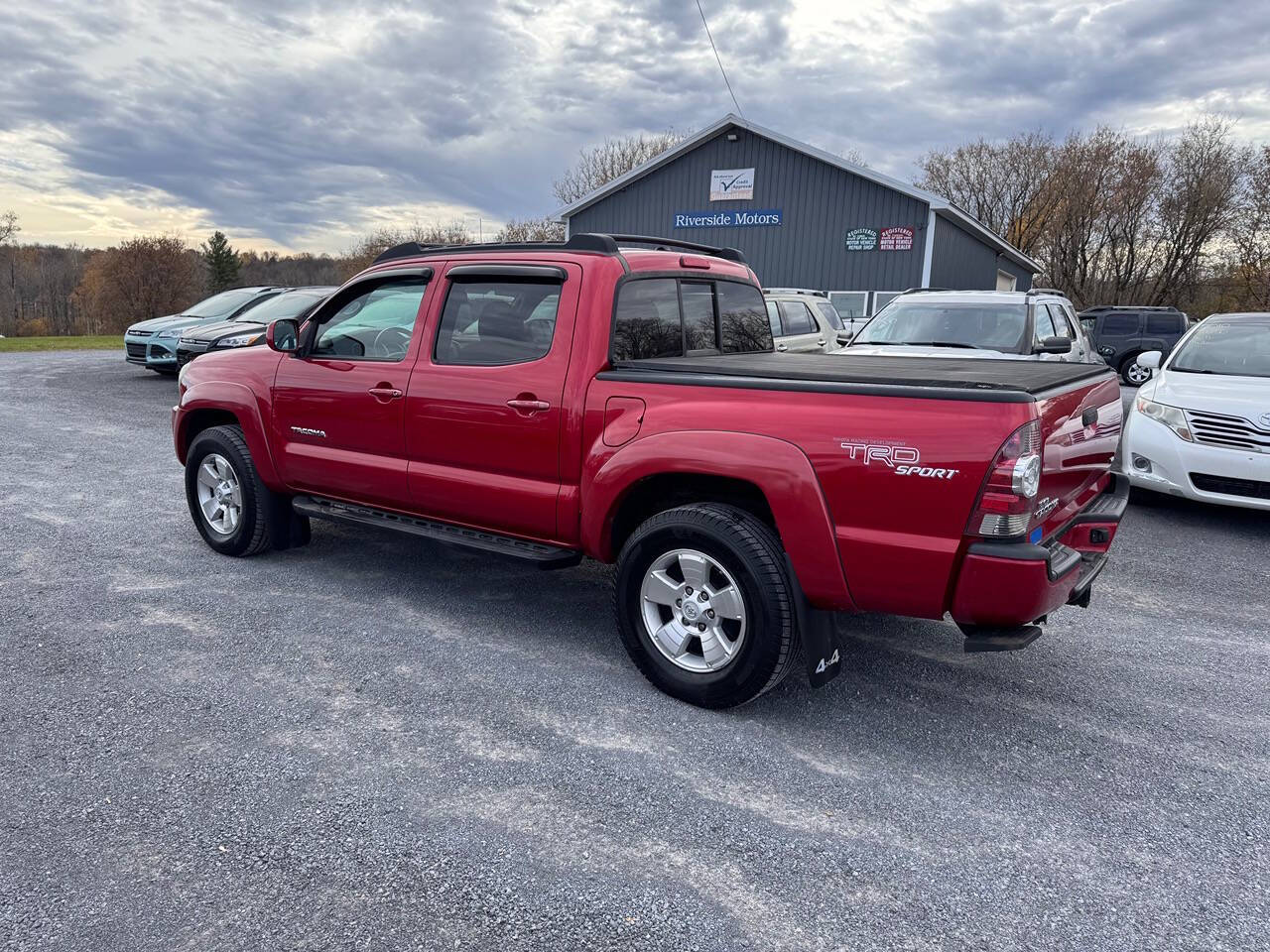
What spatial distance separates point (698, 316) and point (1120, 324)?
70.7 ft

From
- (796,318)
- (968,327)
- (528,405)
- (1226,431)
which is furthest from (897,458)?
(796,318)

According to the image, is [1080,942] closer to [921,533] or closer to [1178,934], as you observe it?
[1178,934]

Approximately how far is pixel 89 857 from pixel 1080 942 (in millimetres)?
2855

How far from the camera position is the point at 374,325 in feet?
15.6

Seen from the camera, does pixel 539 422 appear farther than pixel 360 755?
Yes

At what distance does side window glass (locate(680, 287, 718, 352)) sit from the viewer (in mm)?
4438

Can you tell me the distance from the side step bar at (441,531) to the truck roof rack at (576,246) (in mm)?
1434

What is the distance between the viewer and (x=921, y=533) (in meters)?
2.95

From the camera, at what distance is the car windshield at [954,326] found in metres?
8.34

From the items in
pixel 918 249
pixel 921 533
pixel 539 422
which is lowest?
pixel 921 533

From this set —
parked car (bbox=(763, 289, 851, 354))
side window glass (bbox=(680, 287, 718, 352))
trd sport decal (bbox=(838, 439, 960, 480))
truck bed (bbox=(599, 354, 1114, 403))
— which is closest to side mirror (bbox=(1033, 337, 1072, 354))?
parked car (bbox=(763, 289, 851, 354))

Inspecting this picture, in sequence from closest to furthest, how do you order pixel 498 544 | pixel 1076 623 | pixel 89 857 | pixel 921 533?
1. pixel 89 857
2. pixel 921 533
3. pixel 498 544
4. pixel 1076 623

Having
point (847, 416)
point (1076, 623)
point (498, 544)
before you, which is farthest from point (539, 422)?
point (1076, 623)

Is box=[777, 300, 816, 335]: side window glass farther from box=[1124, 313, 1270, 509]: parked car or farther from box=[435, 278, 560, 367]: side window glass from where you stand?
box=[435, 278, 560, 367]: side window glass
